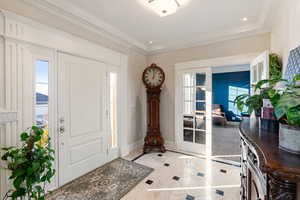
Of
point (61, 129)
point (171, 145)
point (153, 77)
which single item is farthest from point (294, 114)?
point (171, 145)

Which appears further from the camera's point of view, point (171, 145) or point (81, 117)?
point (171, 145)

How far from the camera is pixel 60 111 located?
2102 mm

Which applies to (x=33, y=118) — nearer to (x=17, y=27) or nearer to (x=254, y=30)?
(x=17, y=27)

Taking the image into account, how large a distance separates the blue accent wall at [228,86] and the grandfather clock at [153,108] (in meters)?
5.39

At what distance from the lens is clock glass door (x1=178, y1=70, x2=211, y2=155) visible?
3154 millimetres

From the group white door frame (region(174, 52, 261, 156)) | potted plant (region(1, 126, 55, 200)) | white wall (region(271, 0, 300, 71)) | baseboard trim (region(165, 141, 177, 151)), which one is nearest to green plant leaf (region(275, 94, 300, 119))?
white wall (region(271, 0, 300, 71))

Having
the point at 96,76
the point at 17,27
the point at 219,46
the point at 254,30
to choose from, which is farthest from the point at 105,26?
the point at 254,30

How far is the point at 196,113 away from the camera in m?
3.31

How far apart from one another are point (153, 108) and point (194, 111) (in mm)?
964

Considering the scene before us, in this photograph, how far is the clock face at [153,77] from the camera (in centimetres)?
335

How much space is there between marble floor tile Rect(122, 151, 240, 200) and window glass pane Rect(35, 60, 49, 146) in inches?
58.9

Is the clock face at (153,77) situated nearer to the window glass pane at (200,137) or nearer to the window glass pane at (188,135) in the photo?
the window glass pane at (188,135)

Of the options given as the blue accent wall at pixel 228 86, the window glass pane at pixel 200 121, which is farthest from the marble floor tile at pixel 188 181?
the blue accent wall at pixel 228 86

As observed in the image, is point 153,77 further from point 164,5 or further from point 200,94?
point 164,5
